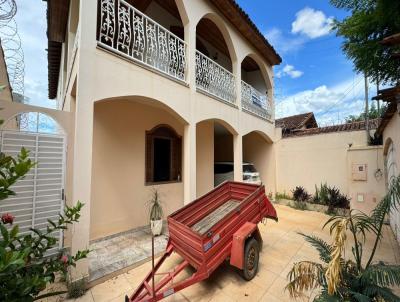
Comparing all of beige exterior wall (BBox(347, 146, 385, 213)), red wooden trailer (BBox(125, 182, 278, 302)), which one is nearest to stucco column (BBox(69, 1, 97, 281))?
red wooden trailer (BBox(125, 182, 278, 302))

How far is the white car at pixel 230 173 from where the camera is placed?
929cm

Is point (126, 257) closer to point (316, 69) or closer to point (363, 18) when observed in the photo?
point (363, 18)

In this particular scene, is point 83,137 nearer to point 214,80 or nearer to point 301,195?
A: point 214,80

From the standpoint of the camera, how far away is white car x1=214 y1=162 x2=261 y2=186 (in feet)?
30.5

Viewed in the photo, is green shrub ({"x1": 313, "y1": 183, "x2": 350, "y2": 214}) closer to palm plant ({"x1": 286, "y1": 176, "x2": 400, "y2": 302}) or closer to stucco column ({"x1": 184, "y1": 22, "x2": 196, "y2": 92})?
palm plant ({"x1": 286, "y1": 176, "x2": 400, "y2": 302})

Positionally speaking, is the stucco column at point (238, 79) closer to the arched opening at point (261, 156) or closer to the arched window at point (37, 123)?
the arched opening at point (261, 156)

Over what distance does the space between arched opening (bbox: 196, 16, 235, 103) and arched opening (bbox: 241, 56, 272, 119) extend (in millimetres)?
1229

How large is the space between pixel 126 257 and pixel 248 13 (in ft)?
27.8

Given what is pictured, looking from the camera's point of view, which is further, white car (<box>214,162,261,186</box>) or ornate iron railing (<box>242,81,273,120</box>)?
white car (<box>214,162,261,186</box>)

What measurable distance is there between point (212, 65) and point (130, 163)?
4.16m

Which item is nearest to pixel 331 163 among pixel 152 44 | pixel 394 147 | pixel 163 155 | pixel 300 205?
pixel 300 205

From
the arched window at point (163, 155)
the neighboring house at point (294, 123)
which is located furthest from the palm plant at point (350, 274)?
the neighboring house at point (294, 123)

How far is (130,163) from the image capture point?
5852mm

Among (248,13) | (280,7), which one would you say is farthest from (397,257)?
(280,7)
